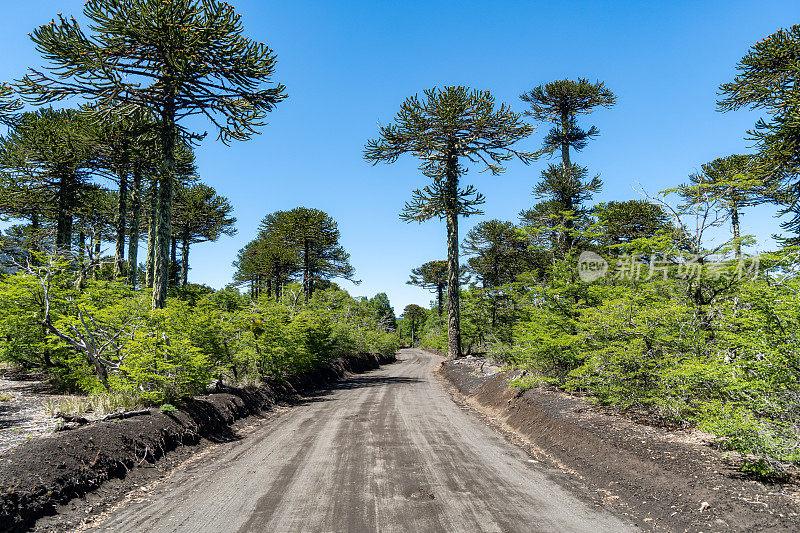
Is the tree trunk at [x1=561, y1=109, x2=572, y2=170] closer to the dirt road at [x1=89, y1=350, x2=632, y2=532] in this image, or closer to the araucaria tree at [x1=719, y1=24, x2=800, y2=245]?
the araucaria tree at [x1=719, y1=24, x2=800, y2=245]

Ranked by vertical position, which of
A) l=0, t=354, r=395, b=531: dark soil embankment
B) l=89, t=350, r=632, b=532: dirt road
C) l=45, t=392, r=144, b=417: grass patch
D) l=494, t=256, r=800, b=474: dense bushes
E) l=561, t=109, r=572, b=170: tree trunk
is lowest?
l=89, t=350, r=632, b=532: dirt road

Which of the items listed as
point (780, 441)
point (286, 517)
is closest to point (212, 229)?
point (286, 517)

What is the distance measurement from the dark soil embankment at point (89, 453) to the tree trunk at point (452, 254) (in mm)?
14097

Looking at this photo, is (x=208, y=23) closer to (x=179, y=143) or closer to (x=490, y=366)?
(x=179, y=143)

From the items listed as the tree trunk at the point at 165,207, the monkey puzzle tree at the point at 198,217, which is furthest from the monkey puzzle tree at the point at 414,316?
the tree trunk at the point at 165,207

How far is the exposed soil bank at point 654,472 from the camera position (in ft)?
12.7

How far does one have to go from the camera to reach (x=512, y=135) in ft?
68.5

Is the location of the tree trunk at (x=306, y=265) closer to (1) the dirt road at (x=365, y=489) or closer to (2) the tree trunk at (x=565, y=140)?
Result: (2) the tree trunk at (x=565, y=140)

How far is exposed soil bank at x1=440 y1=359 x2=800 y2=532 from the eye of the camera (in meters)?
3.87

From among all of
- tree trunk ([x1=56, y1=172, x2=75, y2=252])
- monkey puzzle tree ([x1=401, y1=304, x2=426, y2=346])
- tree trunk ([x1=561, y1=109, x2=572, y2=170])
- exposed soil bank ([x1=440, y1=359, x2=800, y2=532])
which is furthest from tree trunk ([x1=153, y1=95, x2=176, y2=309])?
monkey puzzle tree ([x1=401, y1=304, x2=426, y2=346])

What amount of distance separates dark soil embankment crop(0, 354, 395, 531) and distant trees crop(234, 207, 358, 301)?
1925cm

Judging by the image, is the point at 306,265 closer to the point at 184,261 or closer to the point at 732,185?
the point at 184,261

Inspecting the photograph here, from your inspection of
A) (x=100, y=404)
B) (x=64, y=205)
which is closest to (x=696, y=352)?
(x=100, y=404)

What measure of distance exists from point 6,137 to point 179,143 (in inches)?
407
